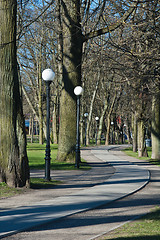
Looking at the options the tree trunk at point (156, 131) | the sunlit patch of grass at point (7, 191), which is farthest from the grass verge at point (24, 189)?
the tree trunk at point (156, 131)

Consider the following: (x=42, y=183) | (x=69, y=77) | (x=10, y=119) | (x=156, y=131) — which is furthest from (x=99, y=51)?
(x=156, y=131)

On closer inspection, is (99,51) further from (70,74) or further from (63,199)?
(63,199)

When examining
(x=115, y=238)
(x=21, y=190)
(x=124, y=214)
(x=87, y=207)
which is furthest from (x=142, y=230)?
(x=21, y=190)

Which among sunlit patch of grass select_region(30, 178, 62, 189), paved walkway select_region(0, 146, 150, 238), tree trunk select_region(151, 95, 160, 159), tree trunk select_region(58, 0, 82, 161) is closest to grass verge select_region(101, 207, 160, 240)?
paved walkway select_region(0, 146, 150, 238)

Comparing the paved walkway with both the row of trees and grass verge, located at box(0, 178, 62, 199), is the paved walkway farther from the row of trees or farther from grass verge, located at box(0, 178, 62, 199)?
the row of trees

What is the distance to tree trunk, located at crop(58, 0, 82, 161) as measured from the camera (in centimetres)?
1867

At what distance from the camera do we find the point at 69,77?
18938 mm

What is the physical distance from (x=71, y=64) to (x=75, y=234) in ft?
44.3

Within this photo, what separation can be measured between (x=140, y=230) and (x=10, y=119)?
559cm

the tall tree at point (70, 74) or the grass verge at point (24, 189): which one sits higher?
the tall tree at point (70, 74)

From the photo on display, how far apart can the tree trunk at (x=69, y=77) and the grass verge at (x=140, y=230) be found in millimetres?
11347

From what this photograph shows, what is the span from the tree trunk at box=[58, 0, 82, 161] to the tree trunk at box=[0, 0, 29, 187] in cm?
777

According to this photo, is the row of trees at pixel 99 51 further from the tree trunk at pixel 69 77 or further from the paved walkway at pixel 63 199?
the paved walkway at pixel 63 199

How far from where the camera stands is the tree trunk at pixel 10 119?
10.7 meters
